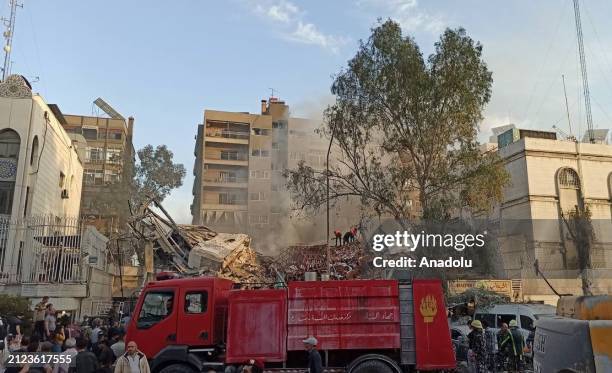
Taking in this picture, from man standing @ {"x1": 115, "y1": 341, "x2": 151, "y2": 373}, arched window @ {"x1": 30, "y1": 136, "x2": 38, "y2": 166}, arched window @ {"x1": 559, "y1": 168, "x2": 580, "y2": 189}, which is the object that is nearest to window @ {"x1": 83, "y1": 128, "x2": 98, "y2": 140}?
arched window @ {"x1": 30, "y1": 136, "x2": 38, "y2": 166}

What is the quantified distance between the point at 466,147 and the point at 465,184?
1.56 meters

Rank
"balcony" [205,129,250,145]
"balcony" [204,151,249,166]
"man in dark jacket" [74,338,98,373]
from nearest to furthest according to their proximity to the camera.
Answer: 1. "man in dark jacket" [74,338,98,373]
2. "balcony" [204,151,249,166]
3. "balcony" [205,129,250,145]

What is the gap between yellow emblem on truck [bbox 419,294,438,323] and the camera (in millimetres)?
9374

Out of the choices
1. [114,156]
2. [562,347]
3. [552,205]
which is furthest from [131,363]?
[114,156]

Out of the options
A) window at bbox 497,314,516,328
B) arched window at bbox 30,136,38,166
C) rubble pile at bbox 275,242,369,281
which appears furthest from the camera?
rubble pile at bbox 275,242,369,281

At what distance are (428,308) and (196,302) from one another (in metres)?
4.54

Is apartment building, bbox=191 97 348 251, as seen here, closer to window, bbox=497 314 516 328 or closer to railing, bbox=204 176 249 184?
railing, bbox=204 176 249 184

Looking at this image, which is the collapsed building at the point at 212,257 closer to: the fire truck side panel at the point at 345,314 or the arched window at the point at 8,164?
the arched window at the point at 8,164

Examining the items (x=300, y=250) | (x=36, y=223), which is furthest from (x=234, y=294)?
(x=300, y=250)

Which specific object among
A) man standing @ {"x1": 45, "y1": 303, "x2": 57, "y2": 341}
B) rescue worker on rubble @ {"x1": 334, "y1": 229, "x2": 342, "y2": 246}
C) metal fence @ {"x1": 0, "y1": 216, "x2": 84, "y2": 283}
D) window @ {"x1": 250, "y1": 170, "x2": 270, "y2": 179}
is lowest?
man standing @ {"x1": 45, "y1": 303, "x2": 57, "y2": 341}

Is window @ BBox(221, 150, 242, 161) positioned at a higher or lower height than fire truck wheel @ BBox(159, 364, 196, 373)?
higher

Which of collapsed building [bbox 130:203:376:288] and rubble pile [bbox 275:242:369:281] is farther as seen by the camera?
rubble pile [bbox 275:242:369:281]

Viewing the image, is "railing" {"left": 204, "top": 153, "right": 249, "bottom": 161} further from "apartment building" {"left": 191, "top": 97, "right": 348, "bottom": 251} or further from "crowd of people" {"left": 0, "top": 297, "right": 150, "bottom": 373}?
"crowd of people" {"left": 0, "top": 297, "right": 150, "bottom": 373}

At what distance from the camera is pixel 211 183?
5494 centimetres
